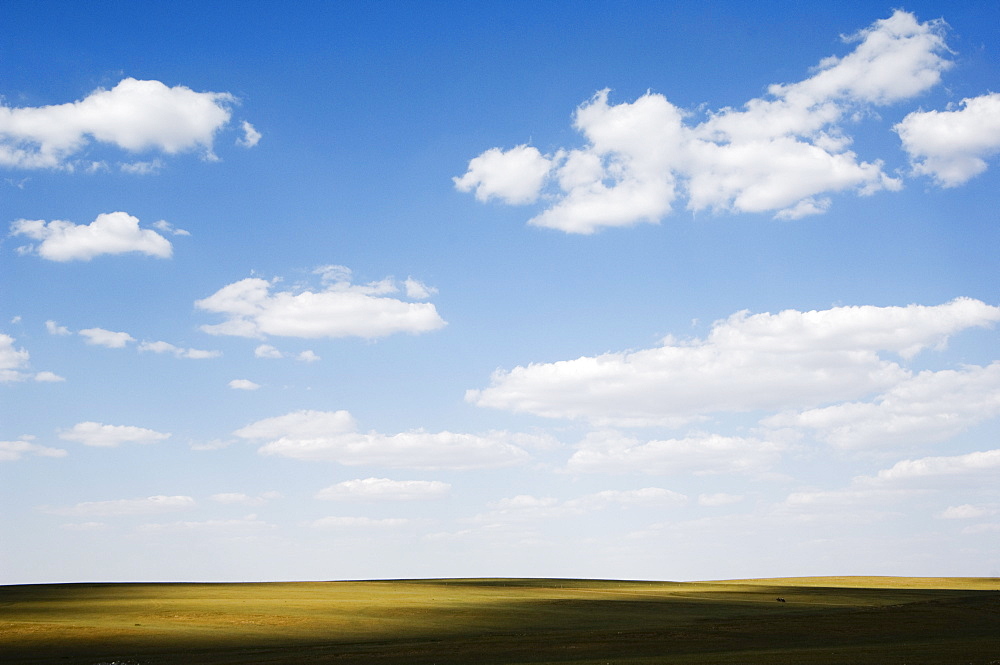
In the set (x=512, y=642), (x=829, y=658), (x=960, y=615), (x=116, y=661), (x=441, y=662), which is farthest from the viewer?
(x=960, y=615)

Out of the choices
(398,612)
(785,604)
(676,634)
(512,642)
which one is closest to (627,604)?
(785,604)

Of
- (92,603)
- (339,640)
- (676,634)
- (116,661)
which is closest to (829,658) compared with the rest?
(676,634)

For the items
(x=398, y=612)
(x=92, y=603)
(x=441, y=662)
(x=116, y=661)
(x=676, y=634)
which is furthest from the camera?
(x=92, y=603)

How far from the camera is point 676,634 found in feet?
186

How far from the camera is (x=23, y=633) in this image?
2306 inches

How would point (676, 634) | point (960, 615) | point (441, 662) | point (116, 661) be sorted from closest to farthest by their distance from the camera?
point (441, 662) < point (116, 661) < point (676, 634) < point (960, 615)

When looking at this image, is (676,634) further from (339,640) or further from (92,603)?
(92,603)

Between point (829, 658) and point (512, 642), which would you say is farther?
point (512, 642)

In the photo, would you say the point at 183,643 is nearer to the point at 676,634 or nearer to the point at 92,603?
the point at 676,634

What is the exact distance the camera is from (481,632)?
60.7 meters

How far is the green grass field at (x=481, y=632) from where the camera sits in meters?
44.2

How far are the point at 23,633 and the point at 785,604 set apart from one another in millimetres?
66060

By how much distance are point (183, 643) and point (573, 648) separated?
23.5 m

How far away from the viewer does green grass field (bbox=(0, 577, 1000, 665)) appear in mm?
44156
